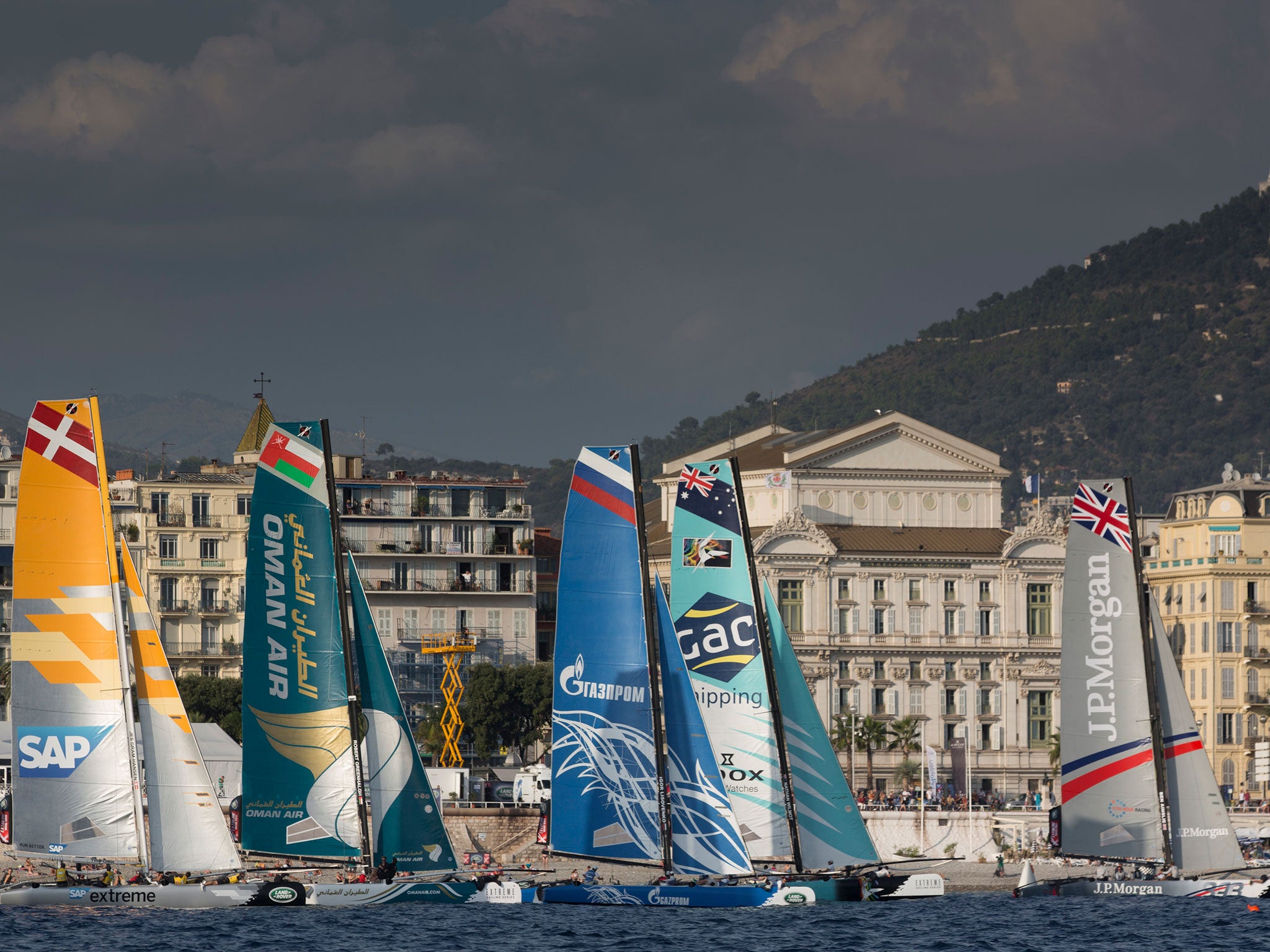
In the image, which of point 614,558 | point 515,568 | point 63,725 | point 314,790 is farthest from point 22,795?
point 515,568

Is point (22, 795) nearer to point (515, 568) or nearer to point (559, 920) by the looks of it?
point (559, 920)

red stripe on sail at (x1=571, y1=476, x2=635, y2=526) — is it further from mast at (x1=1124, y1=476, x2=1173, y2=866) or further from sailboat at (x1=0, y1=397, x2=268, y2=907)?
mast at (x1=1124, y1=476, x2=1173, y2=866)

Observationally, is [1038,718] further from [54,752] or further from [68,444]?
[68,444]

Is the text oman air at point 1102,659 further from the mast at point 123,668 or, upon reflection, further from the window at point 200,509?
the window at point 200,509

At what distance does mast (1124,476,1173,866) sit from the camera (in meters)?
65.7

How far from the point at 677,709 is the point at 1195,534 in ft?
241

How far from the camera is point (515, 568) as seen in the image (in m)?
129

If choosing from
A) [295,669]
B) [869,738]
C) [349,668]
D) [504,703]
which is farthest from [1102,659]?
[504,703]

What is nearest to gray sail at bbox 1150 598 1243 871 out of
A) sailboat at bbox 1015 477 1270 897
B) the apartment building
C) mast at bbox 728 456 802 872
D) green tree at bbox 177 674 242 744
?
sailboat at bbox 1015 477 1270 897

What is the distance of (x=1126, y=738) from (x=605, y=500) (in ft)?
55.3

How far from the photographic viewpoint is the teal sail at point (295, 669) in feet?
194

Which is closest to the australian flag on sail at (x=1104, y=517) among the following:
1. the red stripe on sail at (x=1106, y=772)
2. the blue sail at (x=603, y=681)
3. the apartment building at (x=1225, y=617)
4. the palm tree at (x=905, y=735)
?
the red stripe on sail at (x=1106, y=772)

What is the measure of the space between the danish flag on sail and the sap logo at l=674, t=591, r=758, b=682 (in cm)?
1546

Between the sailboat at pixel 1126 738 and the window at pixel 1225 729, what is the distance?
185ft
